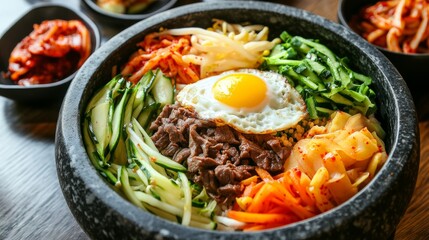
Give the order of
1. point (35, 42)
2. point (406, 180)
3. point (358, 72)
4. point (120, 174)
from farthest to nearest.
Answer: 1. point (35, 42)
2. point (358, 72)
3. point (120, 174)
4. point (406, 180)

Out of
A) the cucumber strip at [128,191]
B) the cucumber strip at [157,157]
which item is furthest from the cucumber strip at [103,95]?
the cucumber strip at [128,191]

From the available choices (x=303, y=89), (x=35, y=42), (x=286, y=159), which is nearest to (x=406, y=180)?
(x=286, y=159)

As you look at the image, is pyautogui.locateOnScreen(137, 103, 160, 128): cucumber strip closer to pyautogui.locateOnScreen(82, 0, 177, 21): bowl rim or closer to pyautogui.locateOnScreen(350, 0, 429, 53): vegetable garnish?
pyautogui.locateOnScreen(82, 0, 177, 21): bowl rim

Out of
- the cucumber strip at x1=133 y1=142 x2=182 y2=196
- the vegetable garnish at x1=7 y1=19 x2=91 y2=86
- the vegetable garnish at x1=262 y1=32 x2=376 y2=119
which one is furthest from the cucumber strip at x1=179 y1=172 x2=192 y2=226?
the vegetable garnish at x1=7 y1=19 x2=91 y2=86

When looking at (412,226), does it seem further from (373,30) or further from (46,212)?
(46,212)

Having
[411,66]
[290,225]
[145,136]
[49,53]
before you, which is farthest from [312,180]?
[49,53]
